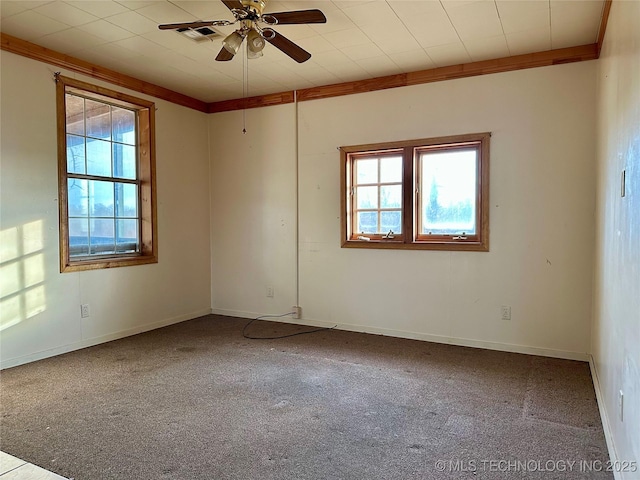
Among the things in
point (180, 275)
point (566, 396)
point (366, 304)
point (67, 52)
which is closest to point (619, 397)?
point (566, 396)

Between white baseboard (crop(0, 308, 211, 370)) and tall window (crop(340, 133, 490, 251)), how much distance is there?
7.06 ft

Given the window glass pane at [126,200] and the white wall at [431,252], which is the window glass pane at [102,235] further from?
the white wall at [431,252]

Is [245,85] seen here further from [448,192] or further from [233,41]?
[448,192]

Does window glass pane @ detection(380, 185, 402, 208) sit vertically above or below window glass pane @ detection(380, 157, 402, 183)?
below

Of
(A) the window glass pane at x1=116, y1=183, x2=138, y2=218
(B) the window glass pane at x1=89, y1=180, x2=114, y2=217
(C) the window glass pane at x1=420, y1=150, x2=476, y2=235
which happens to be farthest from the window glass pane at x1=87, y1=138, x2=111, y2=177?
(C) the window glass pane at x1=420, y1=150, x2=476, y2=235

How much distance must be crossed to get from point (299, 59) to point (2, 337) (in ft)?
10.3

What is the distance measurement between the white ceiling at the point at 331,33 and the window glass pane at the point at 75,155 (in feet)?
2.42

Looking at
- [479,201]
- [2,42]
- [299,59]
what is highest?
[2,42]

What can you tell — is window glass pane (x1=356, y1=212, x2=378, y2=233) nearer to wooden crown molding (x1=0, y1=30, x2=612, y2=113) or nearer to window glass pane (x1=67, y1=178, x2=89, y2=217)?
wooden crown molding (x1=0, y1=30, x2=612, y2=113)

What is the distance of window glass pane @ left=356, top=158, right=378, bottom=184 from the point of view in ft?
14.3

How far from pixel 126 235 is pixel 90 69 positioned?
1.64 m

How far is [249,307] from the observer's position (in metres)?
5.08

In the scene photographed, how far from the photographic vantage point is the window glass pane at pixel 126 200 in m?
4.31

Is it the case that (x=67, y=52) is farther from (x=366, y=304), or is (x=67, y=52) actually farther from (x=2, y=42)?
(x=366, y=304)
